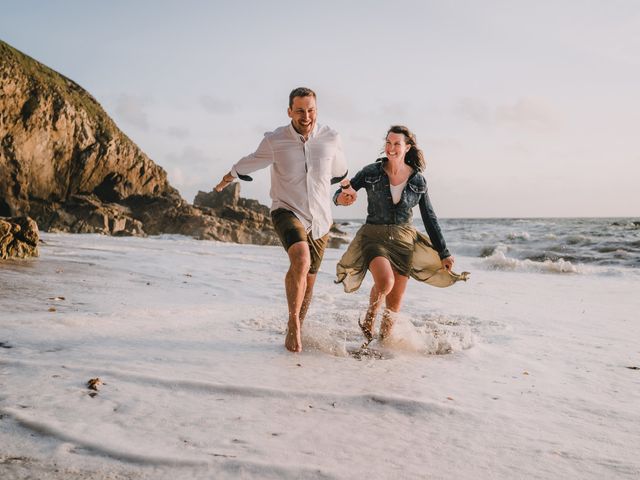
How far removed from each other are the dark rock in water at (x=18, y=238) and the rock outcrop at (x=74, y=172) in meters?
15.2

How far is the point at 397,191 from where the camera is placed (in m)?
4.38

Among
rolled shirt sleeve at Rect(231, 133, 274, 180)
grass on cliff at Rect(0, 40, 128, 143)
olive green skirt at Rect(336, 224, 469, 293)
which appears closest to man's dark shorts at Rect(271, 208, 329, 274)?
rolled shirt sleeve at Rect(231, 133, 274, 180)

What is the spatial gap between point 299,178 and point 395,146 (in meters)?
0.90

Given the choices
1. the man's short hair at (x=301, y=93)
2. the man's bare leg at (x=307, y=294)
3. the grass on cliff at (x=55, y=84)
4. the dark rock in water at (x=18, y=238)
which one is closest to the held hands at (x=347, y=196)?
the man's bare leg at (x=307, y=294)

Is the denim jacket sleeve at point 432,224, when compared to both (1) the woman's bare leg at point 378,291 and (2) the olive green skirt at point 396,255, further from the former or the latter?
(1) the woman's bare leg at point 378,291

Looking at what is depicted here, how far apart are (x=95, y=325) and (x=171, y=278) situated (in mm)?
3537

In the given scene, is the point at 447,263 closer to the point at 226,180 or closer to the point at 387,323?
the point at 387,323

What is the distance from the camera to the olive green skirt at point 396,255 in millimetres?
4402

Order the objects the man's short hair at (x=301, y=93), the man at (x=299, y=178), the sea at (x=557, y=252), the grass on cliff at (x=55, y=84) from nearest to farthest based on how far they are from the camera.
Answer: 1. the man at (x=299, y=178)
2. the man's short hair at (x=301, y=93)
3. the sea at (x=557, y=252)
4. the grass on cliff at (x=55, y=84)

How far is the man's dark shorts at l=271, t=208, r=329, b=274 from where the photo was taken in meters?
3.86

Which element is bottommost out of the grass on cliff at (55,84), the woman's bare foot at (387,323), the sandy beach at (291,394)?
the sandy beach at (291,394)

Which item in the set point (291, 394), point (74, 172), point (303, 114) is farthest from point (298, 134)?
point (74, 172)

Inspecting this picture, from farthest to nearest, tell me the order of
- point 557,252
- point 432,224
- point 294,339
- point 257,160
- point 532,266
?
point 557,252 < point 532,266 < point 432,224 < point 257,160 < point 294,339

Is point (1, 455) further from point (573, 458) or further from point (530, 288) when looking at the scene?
point (530, 288)
